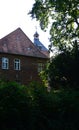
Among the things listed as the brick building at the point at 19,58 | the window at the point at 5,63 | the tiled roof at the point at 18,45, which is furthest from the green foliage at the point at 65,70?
the tiled roof at the point at 18,45

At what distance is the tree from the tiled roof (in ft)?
63.9

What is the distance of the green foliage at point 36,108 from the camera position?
44.7 feet

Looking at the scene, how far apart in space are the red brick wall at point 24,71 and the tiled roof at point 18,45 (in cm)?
71

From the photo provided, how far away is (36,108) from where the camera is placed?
48.6 ft

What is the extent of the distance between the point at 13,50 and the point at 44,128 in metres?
36.9

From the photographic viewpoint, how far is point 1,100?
13.6 m

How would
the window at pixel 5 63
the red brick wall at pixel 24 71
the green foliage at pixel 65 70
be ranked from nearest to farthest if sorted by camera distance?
the green foliage at pixel 65 70 → the window at pixel 5 63 → the red brick wall at pixel 24 71

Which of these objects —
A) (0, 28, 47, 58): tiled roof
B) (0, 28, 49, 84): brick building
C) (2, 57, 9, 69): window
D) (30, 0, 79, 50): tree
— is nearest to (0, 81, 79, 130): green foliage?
(30, 0, 79, 50): tree

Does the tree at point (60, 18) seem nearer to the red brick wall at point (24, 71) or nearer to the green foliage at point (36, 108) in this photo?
the green foliage at point (36, 108)

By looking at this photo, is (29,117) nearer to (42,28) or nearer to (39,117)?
(39,117)

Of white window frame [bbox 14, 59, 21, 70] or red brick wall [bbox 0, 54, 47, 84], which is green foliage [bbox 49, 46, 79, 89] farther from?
white window frame [bbox 14, 59, 21, 70]

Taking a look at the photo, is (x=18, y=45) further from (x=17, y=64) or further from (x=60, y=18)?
(x=60, y=18)

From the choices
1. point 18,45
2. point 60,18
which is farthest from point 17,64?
point 60,18

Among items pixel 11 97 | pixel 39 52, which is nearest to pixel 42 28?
pixel 11 97
